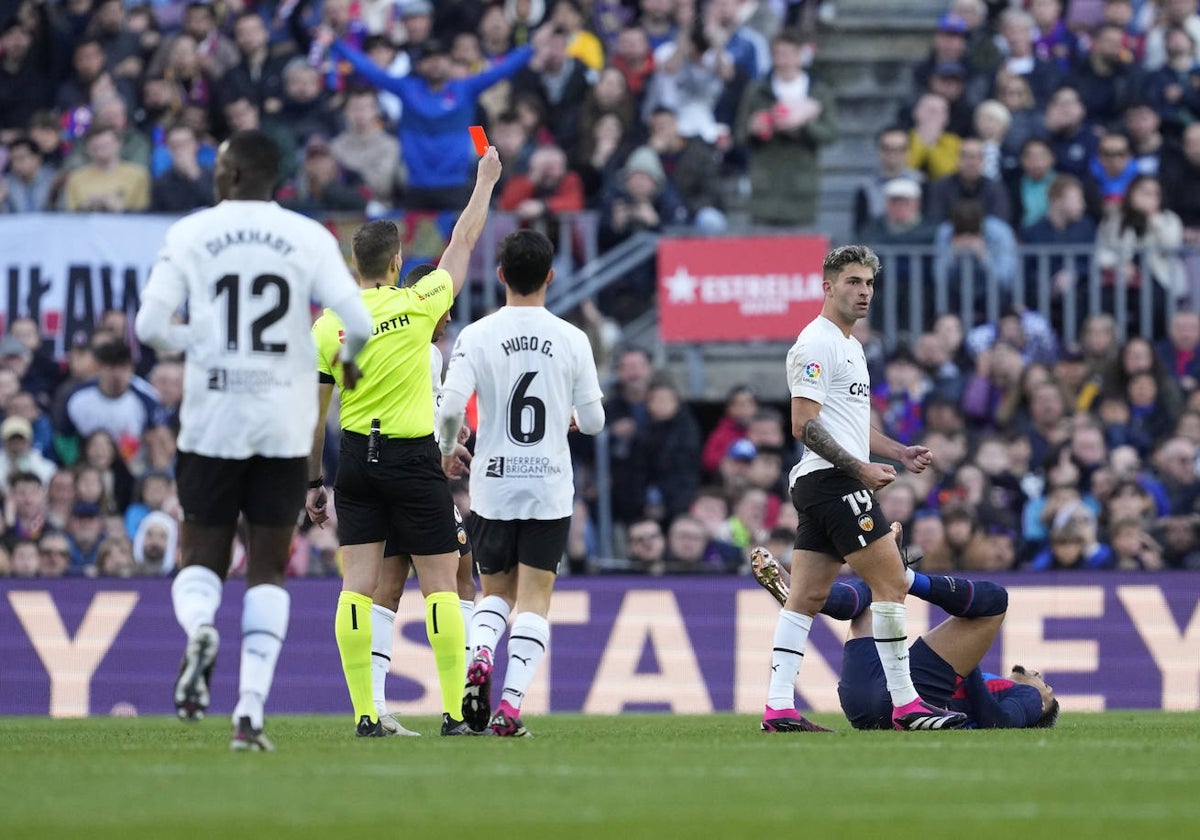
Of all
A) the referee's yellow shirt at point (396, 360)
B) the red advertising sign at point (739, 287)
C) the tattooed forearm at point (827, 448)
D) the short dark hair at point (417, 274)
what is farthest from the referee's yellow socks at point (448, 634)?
the red advertising sign at point (739, 287)

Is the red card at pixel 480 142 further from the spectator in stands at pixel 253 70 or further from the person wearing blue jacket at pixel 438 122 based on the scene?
the spectator in stands at pixel 253 70

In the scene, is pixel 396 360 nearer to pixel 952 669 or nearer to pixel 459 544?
pixel 459 544

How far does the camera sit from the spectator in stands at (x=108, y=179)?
67.0 feet

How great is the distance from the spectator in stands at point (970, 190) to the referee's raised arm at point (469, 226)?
909cm

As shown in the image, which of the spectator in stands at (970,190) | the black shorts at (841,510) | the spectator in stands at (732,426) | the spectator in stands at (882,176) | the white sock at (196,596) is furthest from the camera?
the spectator in stands at (882,176)

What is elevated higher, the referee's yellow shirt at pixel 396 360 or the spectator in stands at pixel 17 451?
the referee's yellow shirt at pixel 396 360

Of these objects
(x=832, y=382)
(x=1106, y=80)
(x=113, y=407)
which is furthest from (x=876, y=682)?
(x=1106, y=80)

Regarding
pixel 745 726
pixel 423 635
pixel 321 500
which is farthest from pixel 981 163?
pixel 321 500

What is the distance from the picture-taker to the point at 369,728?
10.9 metres

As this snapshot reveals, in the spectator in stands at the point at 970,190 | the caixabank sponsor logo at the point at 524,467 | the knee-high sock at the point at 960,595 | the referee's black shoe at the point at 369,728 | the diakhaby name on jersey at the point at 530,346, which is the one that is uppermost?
the spectator in stands at the point at 970,190

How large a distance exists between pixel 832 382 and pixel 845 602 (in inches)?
50.9

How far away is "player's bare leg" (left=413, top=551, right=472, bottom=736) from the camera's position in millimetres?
10867

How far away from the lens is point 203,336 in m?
8.86

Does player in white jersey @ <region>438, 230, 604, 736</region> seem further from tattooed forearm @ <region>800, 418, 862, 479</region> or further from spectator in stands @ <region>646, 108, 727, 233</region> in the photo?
spectator in stands @ <region>646, 108, 727, 233</region>
